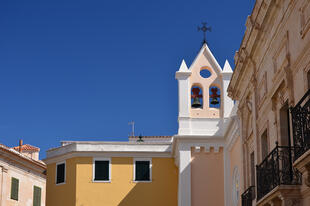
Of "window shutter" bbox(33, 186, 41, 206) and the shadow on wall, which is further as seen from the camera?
"window shutter" bbox(33, 186, 41, 206)

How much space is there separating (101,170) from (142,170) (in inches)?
72.2

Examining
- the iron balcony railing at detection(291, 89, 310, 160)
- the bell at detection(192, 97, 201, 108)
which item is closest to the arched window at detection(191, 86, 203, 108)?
the bell at detection(192, 97, 201, 108)

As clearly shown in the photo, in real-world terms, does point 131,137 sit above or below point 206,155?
above

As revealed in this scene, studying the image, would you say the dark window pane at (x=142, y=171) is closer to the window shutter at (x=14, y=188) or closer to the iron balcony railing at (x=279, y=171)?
the window shutter at (x=14, y=188)

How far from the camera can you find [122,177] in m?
29.8

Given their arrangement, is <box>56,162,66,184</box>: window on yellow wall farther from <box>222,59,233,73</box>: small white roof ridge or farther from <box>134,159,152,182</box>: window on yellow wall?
<box>222,59,233,73</box>: small white roof ridge

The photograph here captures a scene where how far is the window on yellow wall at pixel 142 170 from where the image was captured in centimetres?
2989

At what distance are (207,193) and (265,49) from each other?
13.4m

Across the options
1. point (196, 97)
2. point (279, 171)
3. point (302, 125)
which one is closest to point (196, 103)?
point (196, 97)

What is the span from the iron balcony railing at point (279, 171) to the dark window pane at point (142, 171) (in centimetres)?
1701

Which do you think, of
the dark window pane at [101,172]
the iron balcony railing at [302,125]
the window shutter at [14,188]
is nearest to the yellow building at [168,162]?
the dark window pane at [101,172]

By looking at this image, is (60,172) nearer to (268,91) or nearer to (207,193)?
(207,193)

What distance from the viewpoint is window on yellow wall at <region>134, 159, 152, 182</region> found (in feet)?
98.1

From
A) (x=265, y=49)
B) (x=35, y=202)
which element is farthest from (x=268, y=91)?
(x=35, y=202)
